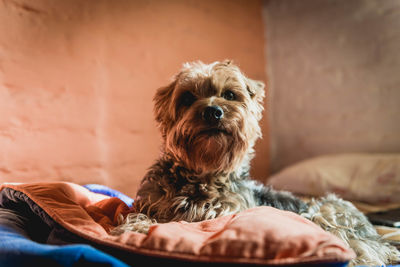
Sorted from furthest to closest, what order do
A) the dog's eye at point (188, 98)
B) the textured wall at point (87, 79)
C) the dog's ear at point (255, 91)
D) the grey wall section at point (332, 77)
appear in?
1. the grey wall section at point (332, 77)
2. the textured wall at point (87, 79)
3. the dog's ear at point (255, 91)
4. the dog's eye at point (188, 98)

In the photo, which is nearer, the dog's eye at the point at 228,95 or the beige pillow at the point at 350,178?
the dog's eye at the point at 228,95

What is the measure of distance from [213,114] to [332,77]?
299 centimetres

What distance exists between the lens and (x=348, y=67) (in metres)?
3.73

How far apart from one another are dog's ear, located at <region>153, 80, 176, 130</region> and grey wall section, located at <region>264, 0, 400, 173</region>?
2796 mm

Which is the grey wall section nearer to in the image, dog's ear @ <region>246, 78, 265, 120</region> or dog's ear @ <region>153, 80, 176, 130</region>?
dog's ear @ <region>246, 78, 265, 120</region>

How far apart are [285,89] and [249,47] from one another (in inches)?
32.0

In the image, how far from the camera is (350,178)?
2.84 m

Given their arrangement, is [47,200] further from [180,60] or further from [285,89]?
[285,89]

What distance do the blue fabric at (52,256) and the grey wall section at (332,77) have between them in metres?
3.48

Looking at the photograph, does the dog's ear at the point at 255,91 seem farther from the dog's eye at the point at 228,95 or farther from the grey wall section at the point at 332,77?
the grey wall section at the point at 332,77

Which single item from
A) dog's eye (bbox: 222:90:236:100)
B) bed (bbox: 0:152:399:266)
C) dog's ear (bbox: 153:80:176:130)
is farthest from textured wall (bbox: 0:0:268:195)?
dog's eye (bbox: 222:90:236:100)

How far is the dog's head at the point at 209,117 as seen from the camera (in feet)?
5.03

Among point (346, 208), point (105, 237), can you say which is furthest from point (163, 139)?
point (346, 208)

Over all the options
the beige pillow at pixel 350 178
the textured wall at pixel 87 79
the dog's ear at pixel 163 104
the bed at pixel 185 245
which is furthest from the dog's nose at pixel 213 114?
the beige pillow at pixel 350 178
